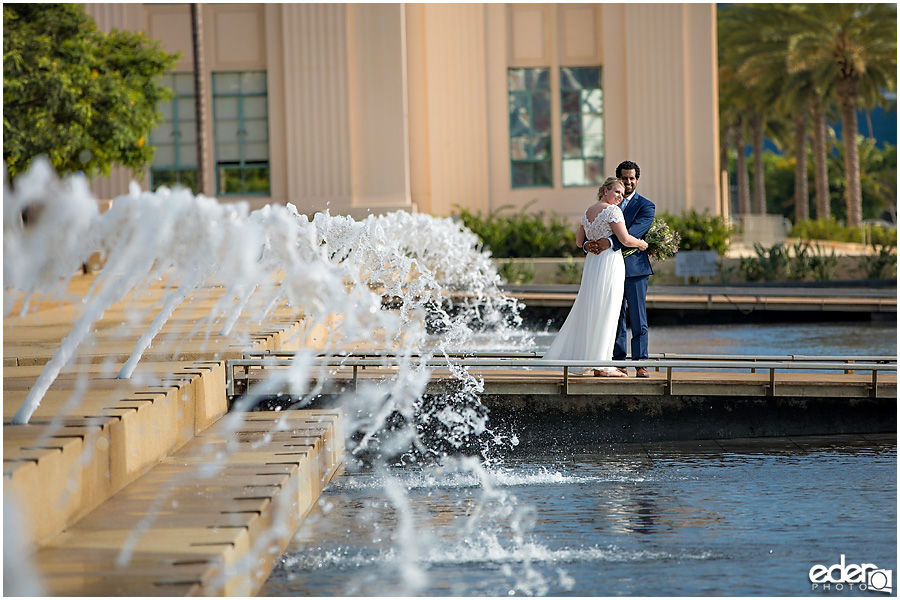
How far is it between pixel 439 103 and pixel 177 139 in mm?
5851

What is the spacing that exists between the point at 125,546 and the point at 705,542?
2628 mm

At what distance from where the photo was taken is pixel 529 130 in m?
25.2

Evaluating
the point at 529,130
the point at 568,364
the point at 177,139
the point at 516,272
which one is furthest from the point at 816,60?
the point at 568,364

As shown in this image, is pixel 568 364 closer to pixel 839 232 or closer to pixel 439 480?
pixel 439 480

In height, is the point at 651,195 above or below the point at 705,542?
above

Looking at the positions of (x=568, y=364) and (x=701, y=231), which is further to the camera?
(x=701, y=231)

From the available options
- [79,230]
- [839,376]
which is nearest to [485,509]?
[79,230]

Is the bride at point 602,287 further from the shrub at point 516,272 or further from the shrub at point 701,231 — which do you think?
the shrub at point 701,231

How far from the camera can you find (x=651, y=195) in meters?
24.8

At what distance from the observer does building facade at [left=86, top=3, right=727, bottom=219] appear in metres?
23.4

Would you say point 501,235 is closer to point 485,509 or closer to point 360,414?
point 360,414

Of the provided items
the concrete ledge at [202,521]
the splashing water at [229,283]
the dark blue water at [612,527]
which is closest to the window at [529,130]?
the splashing water at [229,283]

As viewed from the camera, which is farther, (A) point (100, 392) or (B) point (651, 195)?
(B) point (651, 195)

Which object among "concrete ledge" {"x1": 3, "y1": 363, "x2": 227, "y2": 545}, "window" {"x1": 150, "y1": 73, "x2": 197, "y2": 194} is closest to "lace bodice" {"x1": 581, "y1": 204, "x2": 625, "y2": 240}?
"concrete ledge" {"x1": 3, "y1": 363, "x2": 227, "y2": 545}
